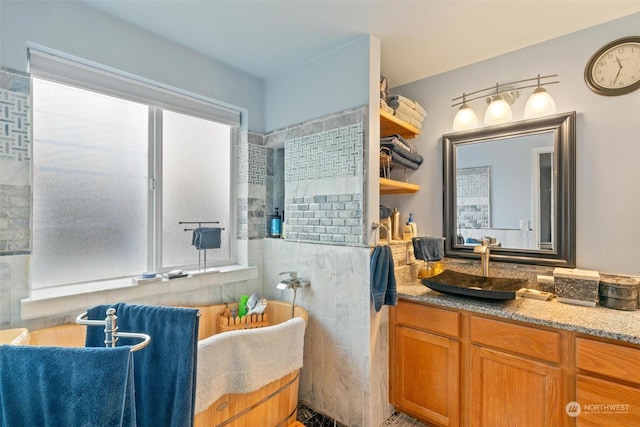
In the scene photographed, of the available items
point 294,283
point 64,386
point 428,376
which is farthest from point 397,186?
point 64,386

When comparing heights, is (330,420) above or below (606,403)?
below

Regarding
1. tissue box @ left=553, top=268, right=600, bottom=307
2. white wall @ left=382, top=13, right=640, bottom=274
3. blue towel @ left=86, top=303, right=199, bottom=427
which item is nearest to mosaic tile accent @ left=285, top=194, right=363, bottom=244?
blue towel @ left=86, top=303, right=199, bottom=427

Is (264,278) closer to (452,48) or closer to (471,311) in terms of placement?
(471,311)

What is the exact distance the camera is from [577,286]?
5.79ft

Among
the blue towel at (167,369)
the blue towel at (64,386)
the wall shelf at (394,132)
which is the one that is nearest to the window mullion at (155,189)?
the blue towel at (167,369)

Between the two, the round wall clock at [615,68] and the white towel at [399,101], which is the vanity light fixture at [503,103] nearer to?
the round wall clock at [615,68]

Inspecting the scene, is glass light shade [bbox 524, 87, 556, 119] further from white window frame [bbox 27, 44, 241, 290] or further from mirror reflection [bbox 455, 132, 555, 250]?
white window frame [bbox 27, 44, 241, 290]

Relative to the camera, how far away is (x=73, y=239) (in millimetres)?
1853

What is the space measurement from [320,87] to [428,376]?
2.13m

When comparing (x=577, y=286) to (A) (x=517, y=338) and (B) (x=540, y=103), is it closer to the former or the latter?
(A) (x=517, y=338)

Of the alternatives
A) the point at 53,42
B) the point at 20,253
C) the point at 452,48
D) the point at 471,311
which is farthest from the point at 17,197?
the point at 452,48

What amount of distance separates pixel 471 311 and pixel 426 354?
436 millimetres

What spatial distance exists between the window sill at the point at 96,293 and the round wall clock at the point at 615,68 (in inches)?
111

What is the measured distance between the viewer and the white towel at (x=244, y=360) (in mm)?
1468
